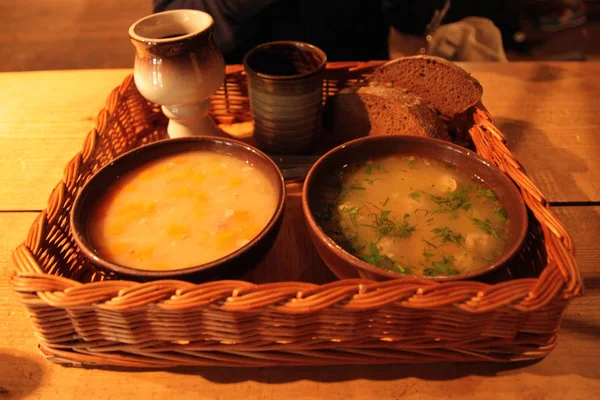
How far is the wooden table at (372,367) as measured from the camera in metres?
0.97

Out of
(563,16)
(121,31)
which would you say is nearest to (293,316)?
(121,31)

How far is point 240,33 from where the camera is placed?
77.3 inches

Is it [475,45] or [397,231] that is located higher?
[397,231]

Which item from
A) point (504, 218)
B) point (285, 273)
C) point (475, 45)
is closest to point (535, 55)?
point (475, 45)

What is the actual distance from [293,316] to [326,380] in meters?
0.20

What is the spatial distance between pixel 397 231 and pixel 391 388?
36 cm

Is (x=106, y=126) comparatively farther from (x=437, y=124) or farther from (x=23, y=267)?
(x=437, y=124)

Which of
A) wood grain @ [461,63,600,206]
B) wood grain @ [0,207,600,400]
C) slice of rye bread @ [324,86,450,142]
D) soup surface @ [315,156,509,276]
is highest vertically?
slice of rye bread @ [324,86,450,142]

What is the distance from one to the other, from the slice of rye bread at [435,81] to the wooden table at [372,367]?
0.31 meters

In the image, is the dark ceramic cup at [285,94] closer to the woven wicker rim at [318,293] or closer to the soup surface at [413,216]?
the soup surface at [413,216]

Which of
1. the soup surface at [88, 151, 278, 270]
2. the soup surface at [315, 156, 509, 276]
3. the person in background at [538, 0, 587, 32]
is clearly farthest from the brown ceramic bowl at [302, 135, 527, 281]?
the person in background at [538, 0, 587, 32]

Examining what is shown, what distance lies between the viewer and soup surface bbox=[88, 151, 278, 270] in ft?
3.62

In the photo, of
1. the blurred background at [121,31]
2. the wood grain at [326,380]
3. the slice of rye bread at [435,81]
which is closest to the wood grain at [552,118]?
the slice of rye bread at [435,81]

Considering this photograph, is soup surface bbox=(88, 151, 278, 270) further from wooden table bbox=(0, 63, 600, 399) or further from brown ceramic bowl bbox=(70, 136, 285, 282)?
wooden table bbox=(0, 63, 600, 399)
